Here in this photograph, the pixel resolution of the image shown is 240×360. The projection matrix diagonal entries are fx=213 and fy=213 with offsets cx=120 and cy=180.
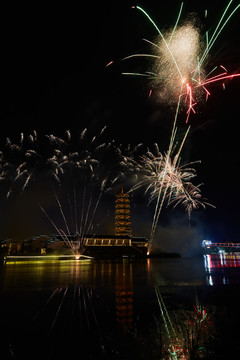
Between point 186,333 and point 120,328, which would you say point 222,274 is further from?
point 120,328

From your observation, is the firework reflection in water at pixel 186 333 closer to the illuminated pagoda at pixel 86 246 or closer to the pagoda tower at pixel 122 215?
the illuminated pagoda at pixel 86 246

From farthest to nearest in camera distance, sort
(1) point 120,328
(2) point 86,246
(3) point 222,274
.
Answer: (2) point 86,246
(3) point 222,274
(1) point 120,328

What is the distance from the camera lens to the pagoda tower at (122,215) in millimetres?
83188

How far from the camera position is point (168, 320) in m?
6.43

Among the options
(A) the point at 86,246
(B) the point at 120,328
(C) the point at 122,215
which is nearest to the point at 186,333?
(B) the point at 120,328

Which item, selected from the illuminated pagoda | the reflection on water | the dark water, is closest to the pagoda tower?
the illuminated pagoda

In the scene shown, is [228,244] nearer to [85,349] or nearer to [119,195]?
[119,195]

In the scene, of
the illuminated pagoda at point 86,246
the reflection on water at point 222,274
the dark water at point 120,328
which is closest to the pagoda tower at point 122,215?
the illuminated pagoda at point 86,246

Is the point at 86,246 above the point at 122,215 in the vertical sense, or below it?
below

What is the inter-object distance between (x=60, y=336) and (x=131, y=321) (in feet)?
6.99

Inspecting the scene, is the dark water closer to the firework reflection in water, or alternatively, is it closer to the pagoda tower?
the firework reflection in water

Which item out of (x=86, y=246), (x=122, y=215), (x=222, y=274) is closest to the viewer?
(x=222, y=274)

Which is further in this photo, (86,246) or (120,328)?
(86,246)

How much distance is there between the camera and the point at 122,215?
280 feet
